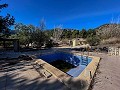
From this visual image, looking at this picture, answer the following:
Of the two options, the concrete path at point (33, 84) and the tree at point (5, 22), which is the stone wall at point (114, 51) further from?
the tree at point (5, 22)

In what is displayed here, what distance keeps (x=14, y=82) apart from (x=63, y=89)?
247 cm

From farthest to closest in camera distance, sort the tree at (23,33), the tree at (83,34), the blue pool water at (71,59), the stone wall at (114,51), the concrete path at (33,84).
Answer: the tree at (83,34), the tree at (23,33), the stone wall at (114,51), the blue pool water at (71,59), the concrete path at (33,84)

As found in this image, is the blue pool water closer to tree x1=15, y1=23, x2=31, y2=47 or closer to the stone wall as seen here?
the stone wall

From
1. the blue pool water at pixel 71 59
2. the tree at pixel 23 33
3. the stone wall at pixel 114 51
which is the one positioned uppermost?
the tree at pixel 23 33

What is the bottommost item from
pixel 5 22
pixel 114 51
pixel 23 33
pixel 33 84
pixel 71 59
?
pixel 71 59

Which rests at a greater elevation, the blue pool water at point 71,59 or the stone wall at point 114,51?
the stone wall at point 114,51

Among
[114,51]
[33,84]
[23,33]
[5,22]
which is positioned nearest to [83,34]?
[23,33]

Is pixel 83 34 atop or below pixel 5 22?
atop

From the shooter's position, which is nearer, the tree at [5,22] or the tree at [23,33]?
the tree at [5,22]

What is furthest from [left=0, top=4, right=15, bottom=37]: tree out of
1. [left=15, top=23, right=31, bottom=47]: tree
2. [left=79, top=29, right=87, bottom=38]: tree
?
[left=79, top=29, right=87, bottom=38]: tree

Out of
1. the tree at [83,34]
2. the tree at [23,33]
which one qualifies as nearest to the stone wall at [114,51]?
the tree at [23,33]

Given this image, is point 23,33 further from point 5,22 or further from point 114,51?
point 114,51

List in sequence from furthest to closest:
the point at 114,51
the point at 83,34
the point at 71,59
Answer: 1. the point at 83,34
2. the point at 71,59
3. the point at 114,51

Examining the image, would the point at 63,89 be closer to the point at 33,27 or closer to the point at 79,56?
the point at 79,56
